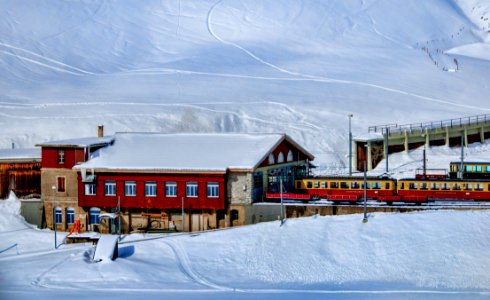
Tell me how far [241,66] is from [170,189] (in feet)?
190

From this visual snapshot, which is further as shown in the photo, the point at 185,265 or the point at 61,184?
the point at 61,184

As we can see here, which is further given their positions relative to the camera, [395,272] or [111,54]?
[111,54]

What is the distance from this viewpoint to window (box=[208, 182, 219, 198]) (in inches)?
1766

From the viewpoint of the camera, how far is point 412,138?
65938mm

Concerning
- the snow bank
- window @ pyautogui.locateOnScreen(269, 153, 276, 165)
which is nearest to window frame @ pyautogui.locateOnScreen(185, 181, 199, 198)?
window @ pyautogui.locateOnScreen(269, 153, 276, 165)

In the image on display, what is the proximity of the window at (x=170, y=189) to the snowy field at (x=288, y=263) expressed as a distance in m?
4.29

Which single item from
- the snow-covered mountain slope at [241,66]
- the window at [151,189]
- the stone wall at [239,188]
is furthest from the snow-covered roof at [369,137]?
the window at [151,189]

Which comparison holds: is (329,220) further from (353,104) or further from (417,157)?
(353,104)

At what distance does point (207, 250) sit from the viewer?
3841 cm

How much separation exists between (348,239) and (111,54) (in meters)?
77.4

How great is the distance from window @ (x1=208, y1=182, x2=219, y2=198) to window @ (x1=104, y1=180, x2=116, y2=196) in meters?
5.23

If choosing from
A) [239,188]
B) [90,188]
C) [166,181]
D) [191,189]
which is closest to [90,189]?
[90,188]

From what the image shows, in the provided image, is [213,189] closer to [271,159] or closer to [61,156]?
[271,159]

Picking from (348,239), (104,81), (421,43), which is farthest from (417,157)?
(421,43)
